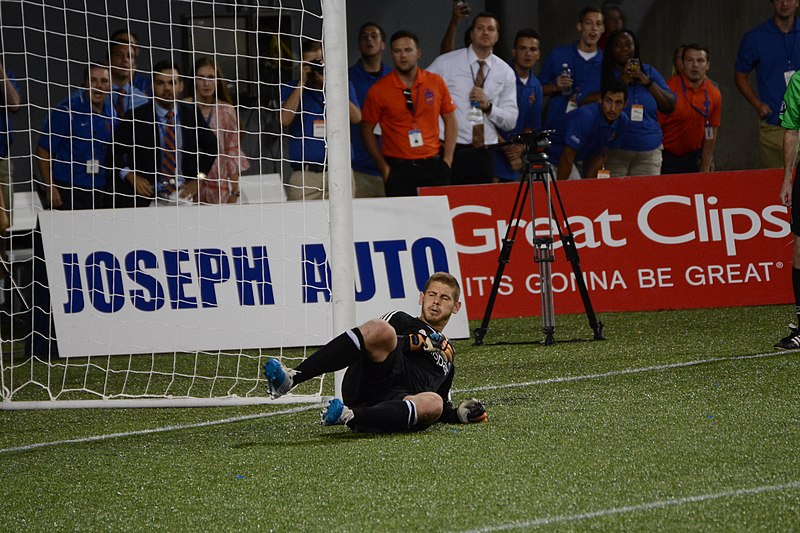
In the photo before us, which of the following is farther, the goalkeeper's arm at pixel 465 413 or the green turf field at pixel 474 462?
the goalkeeper's arm at pixel 465 413

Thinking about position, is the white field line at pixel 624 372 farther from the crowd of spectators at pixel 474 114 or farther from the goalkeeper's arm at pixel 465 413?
the crowd of spectators at pixel 474 114

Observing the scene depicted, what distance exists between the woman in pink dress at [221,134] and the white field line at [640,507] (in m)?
5.64

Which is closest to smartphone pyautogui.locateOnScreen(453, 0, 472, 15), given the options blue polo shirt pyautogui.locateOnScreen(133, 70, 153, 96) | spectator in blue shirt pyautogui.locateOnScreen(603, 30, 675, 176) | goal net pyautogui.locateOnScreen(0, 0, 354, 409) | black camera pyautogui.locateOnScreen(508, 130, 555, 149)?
spectator in blue shirt pyautogui.locateOnScreen(603, 30, 675, 176)

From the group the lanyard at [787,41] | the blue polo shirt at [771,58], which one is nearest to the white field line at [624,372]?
the blue polo shirt at [771,58]

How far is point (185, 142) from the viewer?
9086mm

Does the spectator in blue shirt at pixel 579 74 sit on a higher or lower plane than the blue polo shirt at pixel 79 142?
higher

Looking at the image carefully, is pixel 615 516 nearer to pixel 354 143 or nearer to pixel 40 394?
pixel 40 394

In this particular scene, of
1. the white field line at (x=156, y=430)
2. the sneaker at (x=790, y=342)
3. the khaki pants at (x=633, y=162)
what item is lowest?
the white field line at (x=156, y=430)

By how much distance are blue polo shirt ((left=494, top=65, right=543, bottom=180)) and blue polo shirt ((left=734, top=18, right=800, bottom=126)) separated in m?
2.17

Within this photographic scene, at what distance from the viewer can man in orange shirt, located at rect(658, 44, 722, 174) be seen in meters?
11.8

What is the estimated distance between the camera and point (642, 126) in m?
11.2

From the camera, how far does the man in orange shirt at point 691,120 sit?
1177cm

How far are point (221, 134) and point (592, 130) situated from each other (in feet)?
12.2

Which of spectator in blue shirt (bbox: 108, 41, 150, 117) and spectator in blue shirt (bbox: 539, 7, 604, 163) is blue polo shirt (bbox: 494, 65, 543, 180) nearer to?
spectator in blue shirt (bbox: 539, 7, 604, 163)
